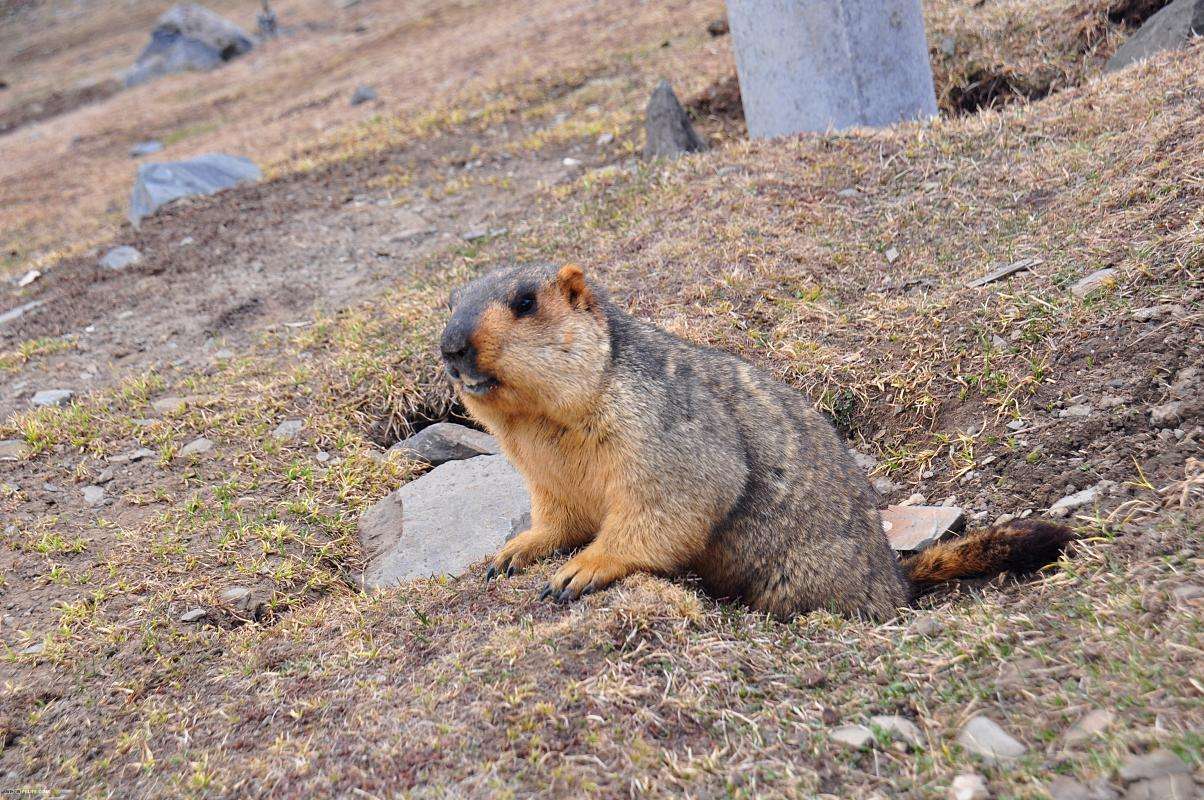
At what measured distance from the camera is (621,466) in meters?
4.32

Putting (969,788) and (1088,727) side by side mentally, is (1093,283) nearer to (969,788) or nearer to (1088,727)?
(1088,727)

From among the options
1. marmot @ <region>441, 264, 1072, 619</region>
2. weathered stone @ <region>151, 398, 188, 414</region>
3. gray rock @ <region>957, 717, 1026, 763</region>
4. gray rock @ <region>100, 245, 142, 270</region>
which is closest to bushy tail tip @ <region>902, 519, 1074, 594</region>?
marmot @ <region>441, 264, 1072, 619</region>

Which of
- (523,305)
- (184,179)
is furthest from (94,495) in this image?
(184,179)

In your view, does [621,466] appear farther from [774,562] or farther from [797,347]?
[797,347]

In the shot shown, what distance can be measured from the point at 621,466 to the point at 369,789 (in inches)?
64.0

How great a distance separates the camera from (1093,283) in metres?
5.75

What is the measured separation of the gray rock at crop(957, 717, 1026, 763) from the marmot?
1.25 meters

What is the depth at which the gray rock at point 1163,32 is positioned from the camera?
8.42 meters

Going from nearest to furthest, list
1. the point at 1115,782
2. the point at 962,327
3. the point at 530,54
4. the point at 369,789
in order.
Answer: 1. the point at 1115,782
2. the point at 369,789
3. the point at 962,327
4. the point at 530,54

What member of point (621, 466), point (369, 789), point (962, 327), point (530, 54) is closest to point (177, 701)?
point (369, 789)

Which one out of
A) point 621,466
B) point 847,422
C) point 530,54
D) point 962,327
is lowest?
point 847,422

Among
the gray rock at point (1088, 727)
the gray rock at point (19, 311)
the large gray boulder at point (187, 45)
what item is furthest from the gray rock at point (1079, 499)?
the large gray boulder at point (187, 45)

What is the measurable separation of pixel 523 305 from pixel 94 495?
356 centimetres

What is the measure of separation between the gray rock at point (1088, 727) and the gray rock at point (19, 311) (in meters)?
9.81
